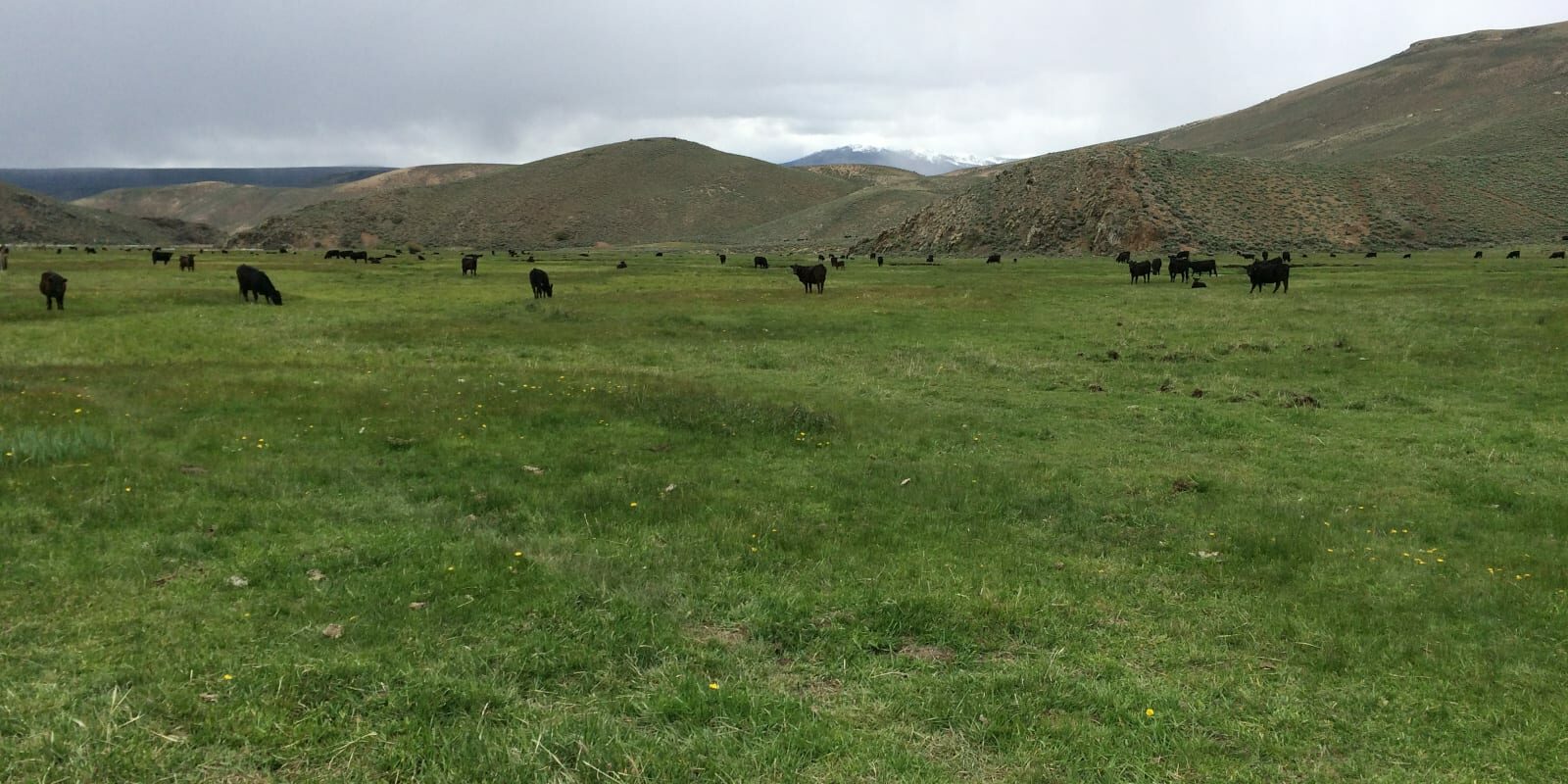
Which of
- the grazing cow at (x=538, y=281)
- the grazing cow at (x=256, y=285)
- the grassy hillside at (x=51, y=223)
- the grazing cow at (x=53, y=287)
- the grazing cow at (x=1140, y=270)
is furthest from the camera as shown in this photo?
the grassy hillside at (x=51, y=223)

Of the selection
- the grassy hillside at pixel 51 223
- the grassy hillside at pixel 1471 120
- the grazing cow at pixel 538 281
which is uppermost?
the grassy hillside at pixel 1471 120

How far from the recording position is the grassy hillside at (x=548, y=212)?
165m

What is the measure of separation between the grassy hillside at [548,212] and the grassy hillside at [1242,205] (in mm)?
72112

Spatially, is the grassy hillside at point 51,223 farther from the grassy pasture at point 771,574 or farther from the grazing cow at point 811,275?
the grassy pasture at point 771,574

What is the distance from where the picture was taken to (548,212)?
582ft

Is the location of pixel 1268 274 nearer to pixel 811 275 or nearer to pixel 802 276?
pixel 811 275

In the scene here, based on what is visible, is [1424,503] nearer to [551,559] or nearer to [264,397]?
[551,559]

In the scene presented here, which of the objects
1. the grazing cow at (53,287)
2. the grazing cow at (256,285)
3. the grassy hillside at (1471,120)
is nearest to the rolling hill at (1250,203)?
the grassy hillside at (1471,120)

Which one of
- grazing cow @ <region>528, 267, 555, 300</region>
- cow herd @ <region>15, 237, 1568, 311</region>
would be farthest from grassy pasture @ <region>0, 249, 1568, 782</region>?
grazing cow @ <region>528, 267, 555, 300</region>

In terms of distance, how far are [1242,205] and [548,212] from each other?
13209 cm

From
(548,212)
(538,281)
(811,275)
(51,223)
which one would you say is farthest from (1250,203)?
(51,223)

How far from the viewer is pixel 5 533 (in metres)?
8.91

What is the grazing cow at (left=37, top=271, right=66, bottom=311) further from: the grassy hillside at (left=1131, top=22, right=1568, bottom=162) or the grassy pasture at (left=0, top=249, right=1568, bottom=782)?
the grassy hillside at (left=1131, top=22, right=1568, bottom=162)

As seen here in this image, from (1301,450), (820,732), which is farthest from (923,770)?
(1301,450)
